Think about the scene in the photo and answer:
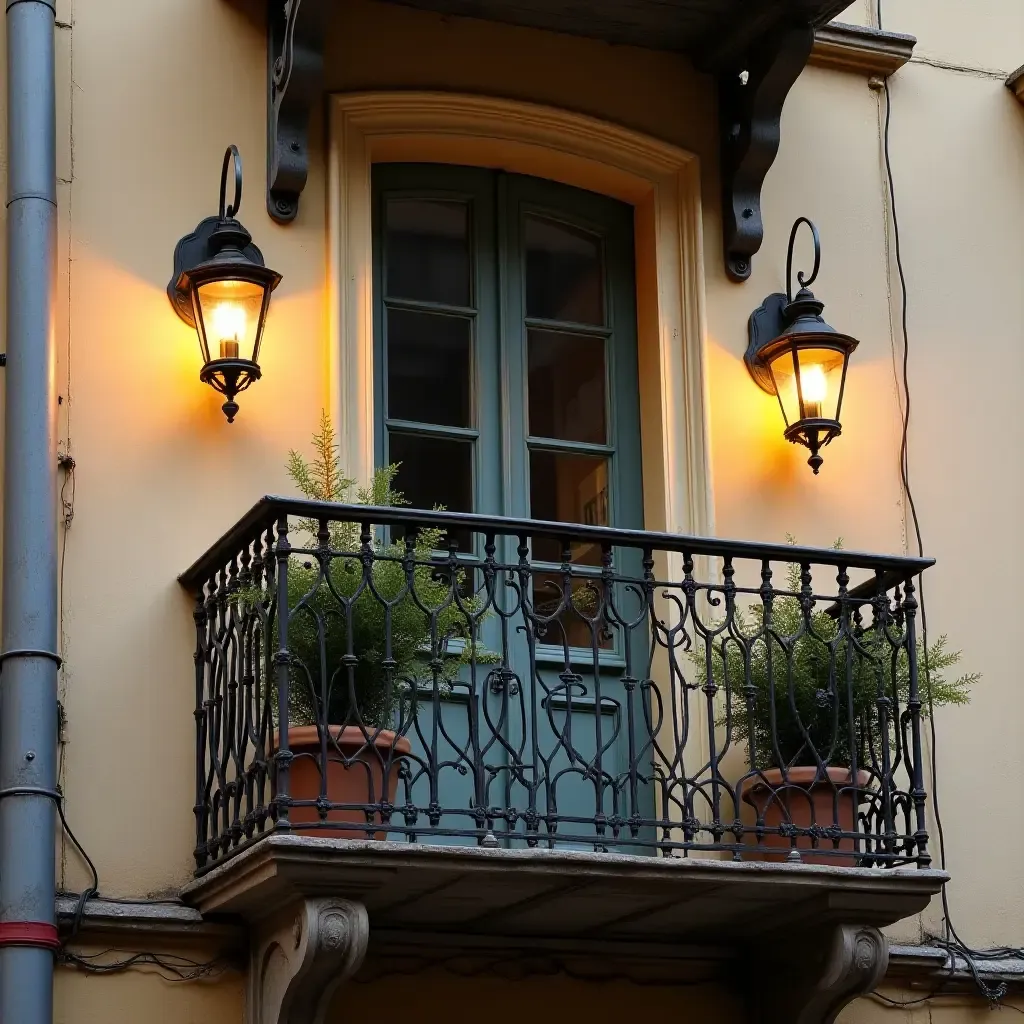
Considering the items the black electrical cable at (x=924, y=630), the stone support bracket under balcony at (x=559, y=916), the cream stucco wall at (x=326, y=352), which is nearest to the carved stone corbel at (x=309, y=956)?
the stone support bracket under balcony at (x=559, y=916)

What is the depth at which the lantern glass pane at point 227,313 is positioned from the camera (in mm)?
7715

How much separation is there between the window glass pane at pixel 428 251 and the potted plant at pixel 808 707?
6.12 feet

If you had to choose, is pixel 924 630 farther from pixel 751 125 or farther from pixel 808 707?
pixel 751 125

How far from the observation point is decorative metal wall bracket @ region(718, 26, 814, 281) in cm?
871

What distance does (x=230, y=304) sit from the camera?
775 centimetres

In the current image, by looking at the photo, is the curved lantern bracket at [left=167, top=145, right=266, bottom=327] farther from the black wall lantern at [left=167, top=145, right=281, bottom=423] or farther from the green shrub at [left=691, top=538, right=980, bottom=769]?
the green shrub at [left=691, top=538, right=980, bottom=769]

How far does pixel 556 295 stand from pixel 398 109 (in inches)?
40.7

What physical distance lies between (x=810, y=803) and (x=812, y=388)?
6.13 feet

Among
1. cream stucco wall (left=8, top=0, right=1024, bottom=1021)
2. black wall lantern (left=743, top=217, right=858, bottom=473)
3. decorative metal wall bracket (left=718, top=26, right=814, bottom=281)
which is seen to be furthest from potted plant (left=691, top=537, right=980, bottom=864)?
decorative metal wall bracket (left=718, top=26, right=814, bottom=281)

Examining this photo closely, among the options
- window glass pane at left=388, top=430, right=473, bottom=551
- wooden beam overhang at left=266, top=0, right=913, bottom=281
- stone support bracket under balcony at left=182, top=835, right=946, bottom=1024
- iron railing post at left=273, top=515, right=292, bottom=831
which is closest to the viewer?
iron railing post at left=273, top=515, right=292, bottom=831

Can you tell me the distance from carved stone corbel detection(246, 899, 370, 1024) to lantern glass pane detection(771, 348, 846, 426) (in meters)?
2.89

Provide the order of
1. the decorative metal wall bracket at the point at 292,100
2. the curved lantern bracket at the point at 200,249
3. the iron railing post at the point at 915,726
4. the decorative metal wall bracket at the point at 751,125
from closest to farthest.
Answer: the iron railing post at the point at 915,726, the curved lantern bracket at the point at 200,249, the decorative metal wall bracket at the point at 292,100, the decorative metal wall bracket at the point at 751,125

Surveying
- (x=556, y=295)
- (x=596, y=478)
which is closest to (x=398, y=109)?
(x=556, y=295)

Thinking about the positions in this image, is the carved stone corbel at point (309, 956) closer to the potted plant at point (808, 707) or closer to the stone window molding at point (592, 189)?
the potted plant at point (808, 707)
